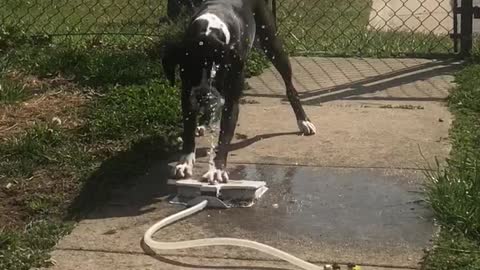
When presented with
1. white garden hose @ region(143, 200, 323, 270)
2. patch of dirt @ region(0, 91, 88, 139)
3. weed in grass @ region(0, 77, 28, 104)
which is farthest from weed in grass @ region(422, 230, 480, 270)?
weed in grass @ region(0, 77, 28, 104)

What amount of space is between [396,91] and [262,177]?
6.05ft

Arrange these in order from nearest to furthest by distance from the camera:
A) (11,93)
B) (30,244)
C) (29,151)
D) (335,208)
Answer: (30,244) < (335,208) < (29,151) < (11,93)

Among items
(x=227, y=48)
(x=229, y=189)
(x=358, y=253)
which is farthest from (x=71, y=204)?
(x=358, y=253)

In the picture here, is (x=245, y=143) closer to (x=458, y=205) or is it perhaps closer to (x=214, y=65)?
(x=214, y=65)

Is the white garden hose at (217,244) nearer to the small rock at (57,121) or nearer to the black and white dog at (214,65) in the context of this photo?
the black and white dog at (214,65)

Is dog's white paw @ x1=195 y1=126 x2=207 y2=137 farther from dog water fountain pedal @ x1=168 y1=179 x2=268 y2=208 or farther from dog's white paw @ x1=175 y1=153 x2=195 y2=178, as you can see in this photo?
dog water fountain pedal @ x1=168 y1=179 x2=268 y2=208

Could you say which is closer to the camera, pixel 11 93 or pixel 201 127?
pixel 201 127

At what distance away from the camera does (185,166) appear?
5129mm

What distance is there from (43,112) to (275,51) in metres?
1.51

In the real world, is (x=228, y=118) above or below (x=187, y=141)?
above

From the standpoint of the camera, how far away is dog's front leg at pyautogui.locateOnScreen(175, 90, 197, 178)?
16.7 feet

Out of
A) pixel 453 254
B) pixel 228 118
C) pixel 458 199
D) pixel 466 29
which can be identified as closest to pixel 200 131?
pixel 228 118

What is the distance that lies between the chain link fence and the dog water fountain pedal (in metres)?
2.94

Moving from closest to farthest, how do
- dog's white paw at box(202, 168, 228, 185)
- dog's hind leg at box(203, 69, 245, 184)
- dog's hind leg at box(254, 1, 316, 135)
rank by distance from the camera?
dog's white paw at box(202, 168, 228, 185), dog's hind leg at box(203, 69, 245, 184), dog's hind leg at box(254, 1, 316, 135)
